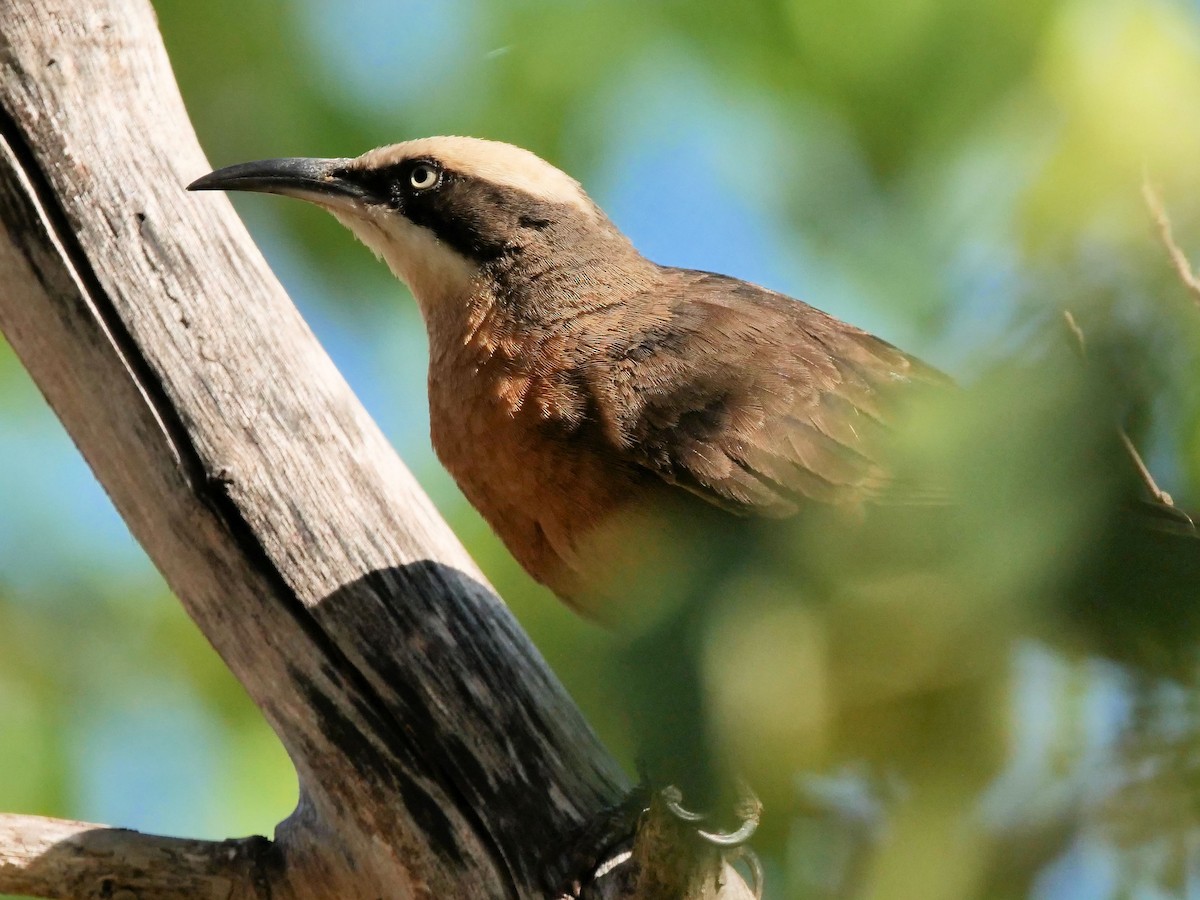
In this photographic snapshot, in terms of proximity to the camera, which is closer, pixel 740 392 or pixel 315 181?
pixel 740 392

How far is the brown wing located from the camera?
387 centimetres

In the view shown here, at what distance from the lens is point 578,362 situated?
13.9ft

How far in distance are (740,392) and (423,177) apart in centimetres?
159

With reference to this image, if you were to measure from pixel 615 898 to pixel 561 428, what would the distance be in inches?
57.3

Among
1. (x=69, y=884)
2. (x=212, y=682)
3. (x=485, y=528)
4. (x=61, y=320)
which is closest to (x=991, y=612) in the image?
(x=69, y=884)

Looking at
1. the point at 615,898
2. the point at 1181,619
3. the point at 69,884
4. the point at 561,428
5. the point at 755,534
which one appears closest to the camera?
the point at 1181,619

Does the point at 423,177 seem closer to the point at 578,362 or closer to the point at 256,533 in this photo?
the point at 578,362

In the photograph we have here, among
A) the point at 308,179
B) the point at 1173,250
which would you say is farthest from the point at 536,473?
the point at 1173,250

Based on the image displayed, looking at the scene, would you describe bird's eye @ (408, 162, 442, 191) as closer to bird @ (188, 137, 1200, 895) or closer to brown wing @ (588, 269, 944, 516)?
bird @ (188, 137, 1200, 895)

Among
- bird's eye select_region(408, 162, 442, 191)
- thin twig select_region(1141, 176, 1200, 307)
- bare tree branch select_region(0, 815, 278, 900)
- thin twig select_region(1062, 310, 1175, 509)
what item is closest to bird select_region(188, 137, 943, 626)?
bird's eye select_region(408, 162, 442, 191)

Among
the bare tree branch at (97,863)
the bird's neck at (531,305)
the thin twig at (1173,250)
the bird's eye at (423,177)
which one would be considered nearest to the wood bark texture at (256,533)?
the bare tree branch at (97,863)

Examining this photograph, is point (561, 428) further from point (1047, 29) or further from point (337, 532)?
point (1047, 29)

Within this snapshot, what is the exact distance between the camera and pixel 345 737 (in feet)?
11.8

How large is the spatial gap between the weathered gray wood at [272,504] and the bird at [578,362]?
30 centimetres
